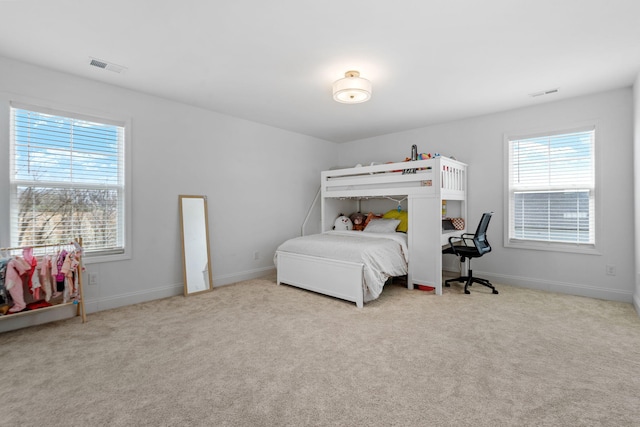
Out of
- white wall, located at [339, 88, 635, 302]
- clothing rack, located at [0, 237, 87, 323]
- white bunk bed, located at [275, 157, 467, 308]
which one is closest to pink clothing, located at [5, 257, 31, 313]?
clothing rack, located at [0, 237, 87, 323]

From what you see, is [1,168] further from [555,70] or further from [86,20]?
[555,70]

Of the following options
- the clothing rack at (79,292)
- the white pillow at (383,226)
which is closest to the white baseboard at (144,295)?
the clothing rack at (79,292)

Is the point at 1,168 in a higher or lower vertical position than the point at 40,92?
lower

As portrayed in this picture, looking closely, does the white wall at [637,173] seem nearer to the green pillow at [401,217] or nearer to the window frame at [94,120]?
the green pillow at [401,217]

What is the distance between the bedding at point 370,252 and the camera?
10.9 ft

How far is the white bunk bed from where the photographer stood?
349 centimetres

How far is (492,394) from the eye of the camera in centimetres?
175

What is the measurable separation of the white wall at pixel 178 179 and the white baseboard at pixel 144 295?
0.03 ft

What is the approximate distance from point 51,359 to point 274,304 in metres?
1.85

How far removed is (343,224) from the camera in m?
5.24

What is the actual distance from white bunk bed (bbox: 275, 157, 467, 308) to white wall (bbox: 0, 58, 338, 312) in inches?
33.1

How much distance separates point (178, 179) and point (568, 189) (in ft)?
15.8

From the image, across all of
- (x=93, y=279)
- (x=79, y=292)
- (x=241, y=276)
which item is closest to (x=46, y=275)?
(x=79, y=292)

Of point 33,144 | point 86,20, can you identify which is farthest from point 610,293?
point 33,144
